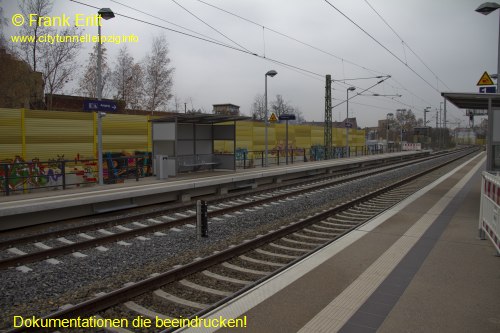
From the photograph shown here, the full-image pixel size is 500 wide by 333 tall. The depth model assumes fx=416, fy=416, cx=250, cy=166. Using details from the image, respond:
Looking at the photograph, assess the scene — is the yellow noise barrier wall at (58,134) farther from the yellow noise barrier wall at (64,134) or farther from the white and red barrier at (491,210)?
the white and red barrier at (491,210)

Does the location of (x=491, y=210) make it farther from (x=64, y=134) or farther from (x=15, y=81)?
(x=15, y=81)

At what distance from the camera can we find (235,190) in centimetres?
1852

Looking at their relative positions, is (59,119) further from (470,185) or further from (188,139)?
(470,185)

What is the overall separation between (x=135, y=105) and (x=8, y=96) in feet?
56.7

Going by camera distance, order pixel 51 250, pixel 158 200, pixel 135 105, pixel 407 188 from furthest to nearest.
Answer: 1. pixel 135 105
2. pixel 407 188
3. pixel 158 200
4. pixel 51 250

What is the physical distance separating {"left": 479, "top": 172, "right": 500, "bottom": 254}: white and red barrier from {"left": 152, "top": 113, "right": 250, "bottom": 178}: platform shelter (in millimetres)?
12261

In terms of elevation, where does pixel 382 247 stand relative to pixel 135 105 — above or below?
below

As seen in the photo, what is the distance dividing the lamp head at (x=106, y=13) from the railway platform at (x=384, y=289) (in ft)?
34.8

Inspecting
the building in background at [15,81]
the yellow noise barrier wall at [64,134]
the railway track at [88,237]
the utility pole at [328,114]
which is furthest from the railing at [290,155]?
the railway track at [88,237]

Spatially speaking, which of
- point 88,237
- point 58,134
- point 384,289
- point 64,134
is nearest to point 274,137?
point 64,134

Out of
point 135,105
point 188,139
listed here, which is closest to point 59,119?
point 188,139

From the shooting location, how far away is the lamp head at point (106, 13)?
1370 cm

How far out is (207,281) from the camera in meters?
6.39

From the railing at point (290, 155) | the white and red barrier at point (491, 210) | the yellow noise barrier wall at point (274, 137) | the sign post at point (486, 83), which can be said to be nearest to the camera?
the white and red barrier at point (491, 210)
